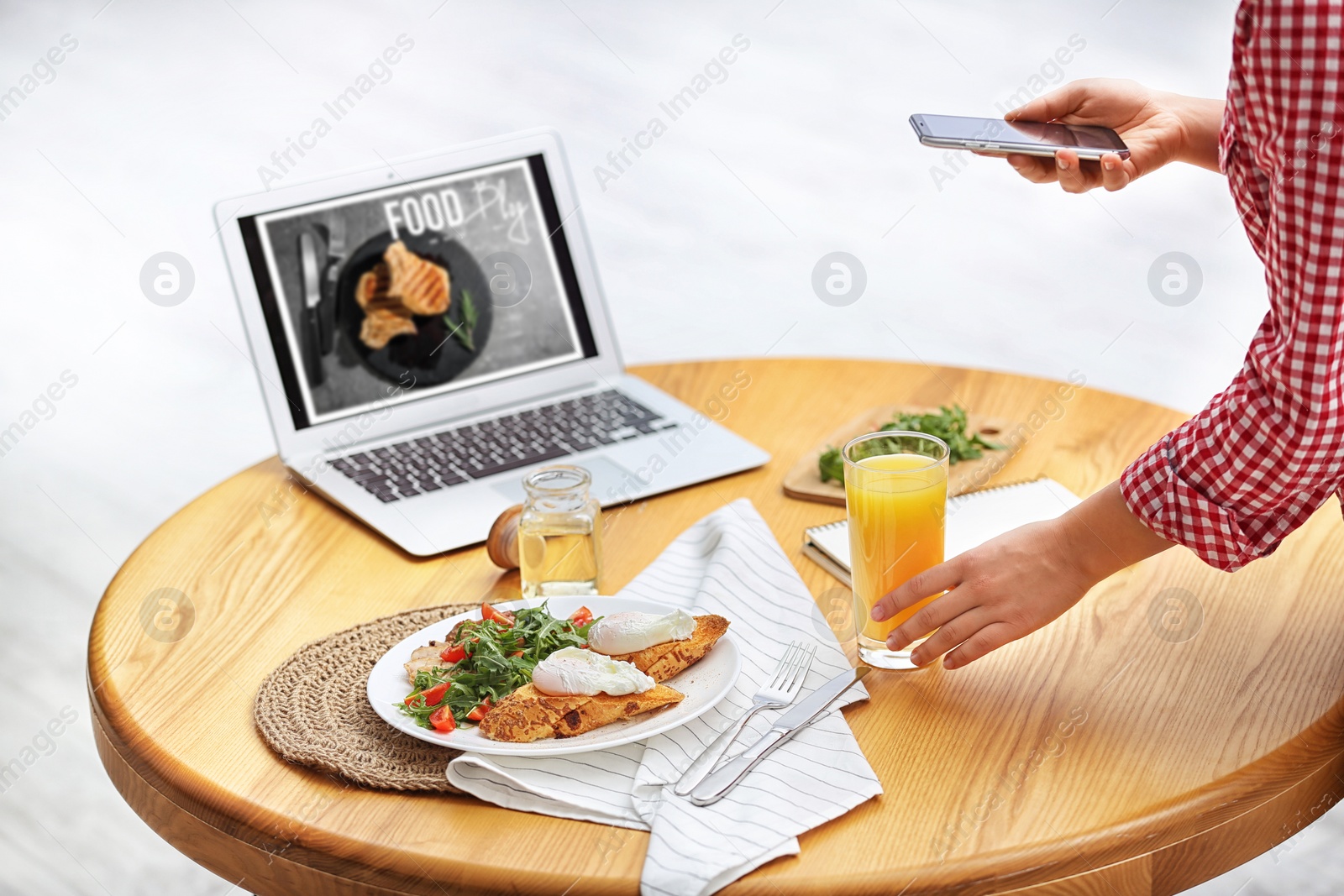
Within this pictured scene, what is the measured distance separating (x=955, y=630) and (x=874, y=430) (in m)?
0.55

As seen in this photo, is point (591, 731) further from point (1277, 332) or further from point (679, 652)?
point (1277, 332)

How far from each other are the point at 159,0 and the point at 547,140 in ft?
14.4

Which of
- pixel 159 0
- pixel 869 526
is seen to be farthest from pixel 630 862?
pixel 159 0

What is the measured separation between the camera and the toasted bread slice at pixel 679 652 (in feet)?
3.31

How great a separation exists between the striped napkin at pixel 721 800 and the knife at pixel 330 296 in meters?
0.74

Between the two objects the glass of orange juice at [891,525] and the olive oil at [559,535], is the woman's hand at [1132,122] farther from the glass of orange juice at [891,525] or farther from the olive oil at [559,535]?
the olive oil at [559,535]

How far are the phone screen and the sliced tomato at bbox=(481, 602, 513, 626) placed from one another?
1.94 feet

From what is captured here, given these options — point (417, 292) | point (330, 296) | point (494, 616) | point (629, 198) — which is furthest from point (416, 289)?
point (629, 198)

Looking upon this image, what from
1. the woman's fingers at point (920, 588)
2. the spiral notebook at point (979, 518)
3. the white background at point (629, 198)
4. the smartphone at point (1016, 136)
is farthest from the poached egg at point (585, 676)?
the white background at point (629, 198)

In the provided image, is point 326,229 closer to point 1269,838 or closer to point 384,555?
point 384,555

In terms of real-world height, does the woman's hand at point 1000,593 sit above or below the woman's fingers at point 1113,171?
below

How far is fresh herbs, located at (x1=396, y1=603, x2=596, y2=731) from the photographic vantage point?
0.98m

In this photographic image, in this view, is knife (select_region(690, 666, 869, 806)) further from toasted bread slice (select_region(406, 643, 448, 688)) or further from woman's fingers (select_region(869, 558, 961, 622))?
toasted bread slice (select_region(406, 643, 448, 688))

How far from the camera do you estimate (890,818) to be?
87 centimetres
